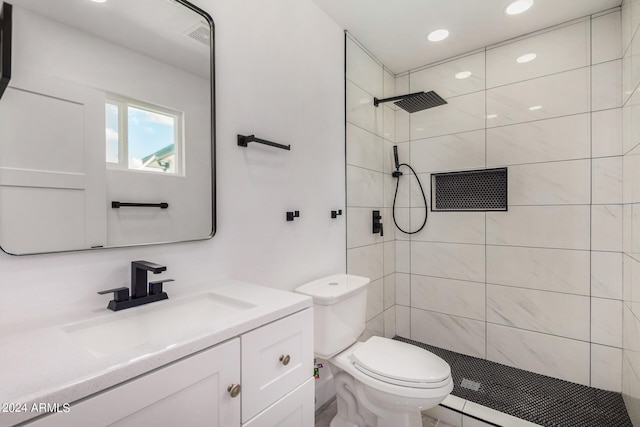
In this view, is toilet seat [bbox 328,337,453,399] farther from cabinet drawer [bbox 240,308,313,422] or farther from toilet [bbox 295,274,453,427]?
cabinet drawer [bbox 240,308,313,422]

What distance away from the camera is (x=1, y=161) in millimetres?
808

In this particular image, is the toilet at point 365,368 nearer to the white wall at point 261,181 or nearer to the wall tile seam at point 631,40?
the white wall at point 261,181

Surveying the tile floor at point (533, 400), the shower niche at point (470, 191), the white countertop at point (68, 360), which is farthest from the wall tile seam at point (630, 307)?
the white countertop at point (68, 360)

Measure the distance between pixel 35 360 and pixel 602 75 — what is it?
2.90 metres

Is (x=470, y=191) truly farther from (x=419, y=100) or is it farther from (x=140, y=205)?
(x=140, y=205)

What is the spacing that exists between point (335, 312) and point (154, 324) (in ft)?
2.77

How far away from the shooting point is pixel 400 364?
1.43 meters

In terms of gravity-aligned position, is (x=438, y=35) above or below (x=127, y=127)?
above

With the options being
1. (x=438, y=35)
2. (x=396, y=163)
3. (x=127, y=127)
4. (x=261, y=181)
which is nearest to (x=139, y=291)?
(x=127, y=127)

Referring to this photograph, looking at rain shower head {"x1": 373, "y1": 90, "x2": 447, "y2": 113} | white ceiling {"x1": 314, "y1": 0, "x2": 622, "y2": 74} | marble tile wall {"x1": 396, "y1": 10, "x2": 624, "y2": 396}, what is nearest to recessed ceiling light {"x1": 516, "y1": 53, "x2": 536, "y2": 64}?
marble tile wall {"x1": 396, "y1": 10, "x2": 624, "y2": 396}

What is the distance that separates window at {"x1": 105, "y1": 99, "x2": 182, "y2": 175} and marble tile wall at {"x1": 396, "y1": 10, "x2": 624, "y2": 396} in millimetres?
1446

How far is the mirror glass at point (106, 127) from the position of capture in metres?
0.85

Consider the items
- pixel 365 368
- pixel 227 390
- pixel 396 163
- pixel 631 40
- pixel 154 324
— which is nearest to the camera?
pixel 227 390

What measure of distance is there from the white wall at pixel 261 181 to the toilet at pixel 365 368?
278 mm
